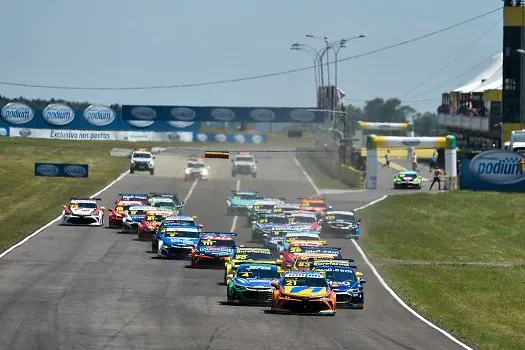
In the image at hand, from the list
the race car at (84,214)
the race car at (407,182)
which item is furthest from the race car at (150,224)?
the race car at (407,182)

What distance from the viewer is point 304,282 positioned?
116 feet

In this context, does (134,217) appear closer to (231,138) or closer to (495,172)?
A: (495,172)

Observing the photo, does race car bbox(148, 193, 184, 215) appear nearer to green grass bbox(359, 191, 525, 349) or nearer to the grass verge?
the grass verge

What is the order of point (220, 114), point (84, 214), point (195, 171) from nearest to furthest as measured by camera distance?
point (84, 214) → point (220, 114) → point (195, 171)

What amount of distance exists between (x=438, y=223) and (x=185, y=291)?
35.3 m

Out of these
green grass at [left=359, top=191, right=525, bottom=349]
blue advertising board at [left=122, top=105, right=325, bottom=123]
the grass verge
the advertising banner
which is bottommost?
green grass at [left=359, top=191, right=525, bottom=349]

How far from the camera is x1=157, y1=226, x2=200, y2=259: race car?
50.4 metres

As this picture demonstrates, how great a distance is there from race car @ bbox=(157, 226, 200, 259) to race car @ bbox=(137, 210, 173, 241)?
6.51 metres

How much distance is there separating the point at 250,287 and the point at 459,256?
867 inches

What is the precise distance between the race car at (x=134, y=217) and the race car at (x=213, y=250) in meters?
14.1

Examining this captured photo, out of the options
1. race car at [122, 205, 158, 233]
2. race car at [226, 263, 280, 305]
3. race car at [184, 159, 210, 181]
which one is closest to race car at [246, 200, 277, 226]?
race car at [122, 205, 158, 233]

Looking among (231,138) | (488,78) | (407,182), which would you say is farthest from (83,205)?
(488,78)

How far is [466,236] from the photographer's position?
6725cm

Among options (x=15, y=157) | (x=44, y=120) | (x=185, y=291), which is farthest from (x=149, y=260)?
(x=15, y=157)
